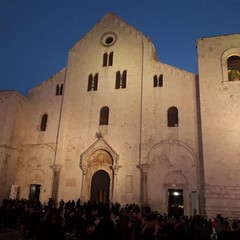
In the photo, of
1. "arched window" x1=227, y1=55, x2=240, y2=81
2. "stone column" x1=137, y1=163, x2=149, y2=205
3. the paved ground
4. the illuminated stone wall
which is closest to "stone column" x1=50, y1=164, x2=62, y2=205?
"stone column" x1=137, y1=163, x2=149, y2=205

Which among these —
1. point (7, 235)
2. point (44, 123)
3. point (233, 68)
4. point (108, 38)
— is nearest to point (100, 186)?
point (44, 123)

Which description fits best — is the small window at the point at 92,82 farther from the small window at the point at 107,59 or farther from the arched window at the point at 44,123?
the arched window at the point at 44,123

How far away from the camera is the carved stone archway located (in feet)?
60.6

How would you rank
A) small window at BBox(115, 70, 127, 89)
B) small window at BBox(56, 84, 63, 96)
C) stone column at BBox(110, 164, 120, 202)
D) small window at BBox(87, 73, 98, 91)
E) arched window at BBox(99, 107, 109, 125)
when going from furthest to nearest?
1. small window at BBox(56, 84, 63, 96)
2. small window at BBox(87, 73, 98, 91)
3. small window at BBox(115, 70, 127, 89)
4. arched window at BBox(99, 107, 109, 125)
5. stone column at BBox(110, 164, 120, 202)

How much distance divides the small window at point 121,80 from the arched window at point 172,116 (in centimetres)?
425

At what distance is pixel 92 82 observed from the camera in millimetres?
21469

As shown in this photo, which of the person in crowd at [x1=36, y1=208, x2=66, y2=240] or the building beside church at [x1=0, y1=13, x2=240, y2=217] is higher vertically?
the building beside church at [x1=0, y1=13, x2=240, y2=217]

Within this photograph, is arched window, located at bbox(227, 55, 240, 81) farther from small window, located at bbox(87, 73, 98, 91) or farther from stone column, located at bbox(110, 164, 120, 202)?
small window, located at bbox(87, 73, 98, 91)

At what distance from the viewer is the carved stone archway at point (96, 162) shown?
18483mm

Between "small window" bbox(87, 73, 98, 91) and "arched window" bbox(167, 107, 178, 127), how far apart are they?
6.46 meters

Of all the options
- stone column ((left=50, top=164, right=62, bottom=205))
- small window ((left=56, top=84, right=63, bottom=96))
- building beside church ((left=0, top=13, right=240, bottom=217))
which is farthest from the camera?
small window ((left=56, top=84, right=63, bottom=96))

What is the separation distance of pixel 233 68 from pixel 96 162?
11.6 metres

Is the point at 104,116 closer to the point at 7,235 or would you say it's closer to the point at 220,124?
the point at 220,124

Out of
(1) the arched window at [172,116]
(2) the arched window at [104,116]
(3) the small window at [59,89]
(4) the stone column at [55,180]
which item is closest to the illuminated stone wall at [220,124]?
(1) the arched window at [172,116]
